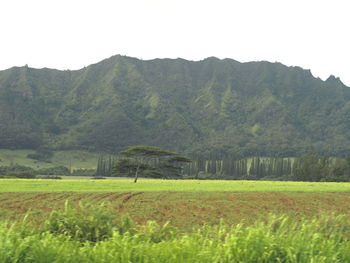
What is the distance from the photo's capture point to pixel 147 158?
92.1 m

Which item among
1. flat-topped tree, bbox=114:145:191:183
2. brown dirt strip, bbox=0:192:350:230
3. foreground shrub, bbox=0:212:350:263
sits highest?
flat-topped tree, bbox=114:145:191:183

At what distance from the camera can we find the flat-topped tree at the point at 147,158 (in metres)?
88.7

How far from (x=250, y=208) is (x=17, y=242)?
3238 cm

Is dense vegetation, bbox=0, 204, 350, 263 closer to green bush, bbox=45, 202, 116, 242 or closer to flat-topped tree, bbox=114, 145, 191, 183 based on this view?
green bush, bbox=45, 202, 116, 242

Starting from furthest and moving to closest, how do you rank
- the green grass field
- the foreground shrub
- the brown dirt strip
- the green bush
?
the green grass field, the brown dirt strip, the green bush, the foreground shrub

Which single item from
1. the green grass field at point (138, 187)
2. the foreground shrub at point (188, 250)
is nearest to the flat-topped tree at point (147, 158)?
the green grass field at point (138, 187)

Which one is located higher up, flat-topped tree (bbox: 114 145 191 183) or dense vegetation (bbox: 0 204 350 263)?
flat-topped tree (bbox: 114 145 191 183)

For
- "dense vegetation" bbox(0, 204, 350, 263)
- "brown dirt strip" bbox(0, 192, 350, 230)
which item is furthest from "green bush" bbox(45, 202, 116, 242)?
"brown dirt strip" bbox(0, 192, 350, 230)

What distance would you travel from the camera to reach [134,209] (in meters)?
34.5

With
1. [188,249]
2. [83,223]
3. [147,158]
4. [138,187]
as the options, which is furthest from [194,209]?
[147,158]

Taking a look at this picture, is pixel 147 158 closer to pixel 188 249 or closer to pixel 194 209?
pixel 194 209

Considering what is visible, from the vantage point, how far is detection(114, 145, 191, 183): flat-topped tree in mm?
88650

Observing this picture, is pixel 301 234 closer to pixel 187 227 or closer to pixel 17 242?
pixel 17 242

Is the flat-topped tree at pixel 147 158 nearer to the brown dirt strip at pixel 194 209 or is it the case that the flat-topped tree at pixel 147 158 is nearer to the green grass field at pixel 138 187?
the green grass field at pixel 138 187
